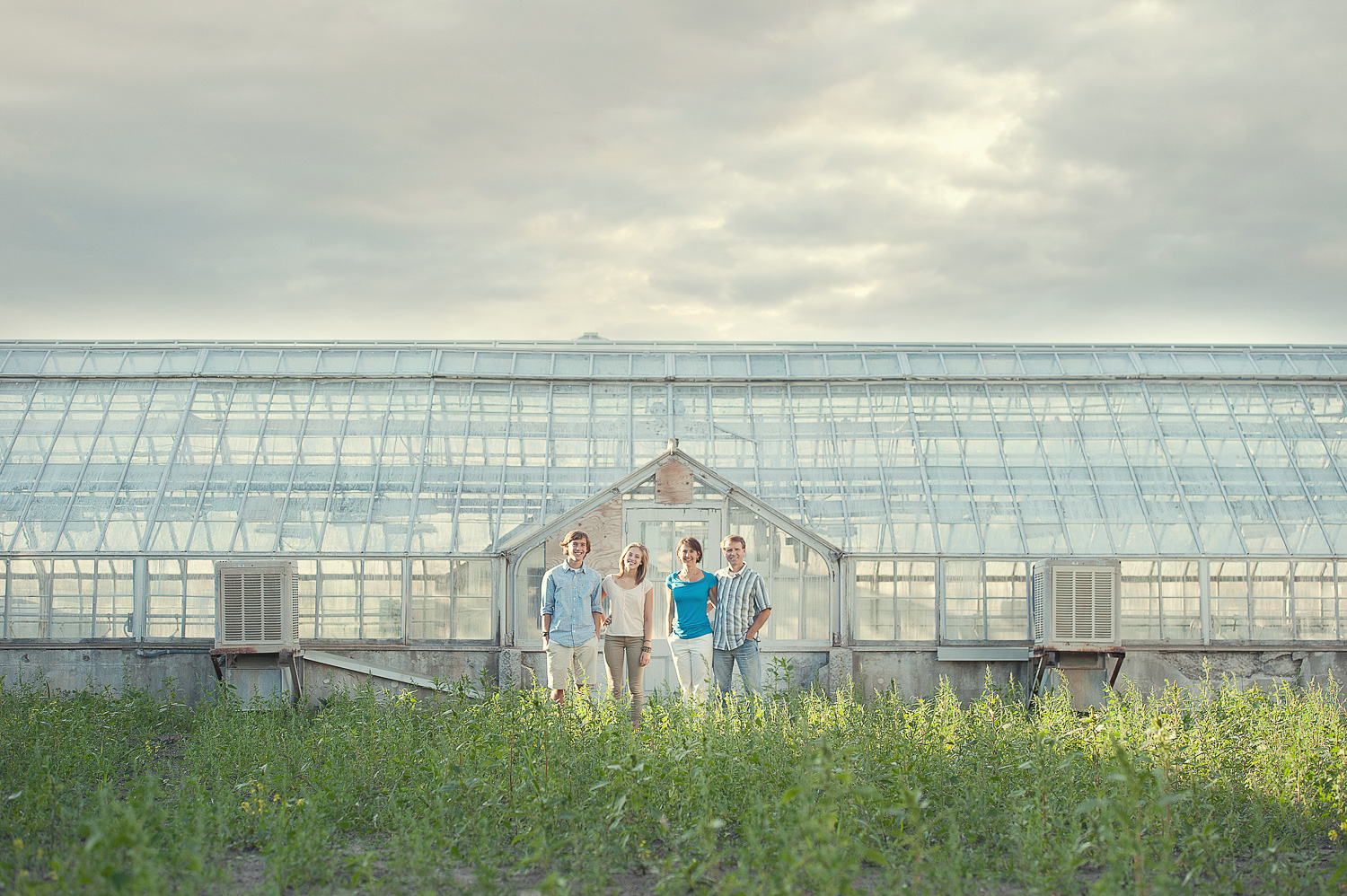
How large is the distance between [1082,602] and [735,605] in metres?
4.88

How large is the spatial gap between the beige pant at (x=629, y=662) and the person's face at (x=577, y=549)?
88cm

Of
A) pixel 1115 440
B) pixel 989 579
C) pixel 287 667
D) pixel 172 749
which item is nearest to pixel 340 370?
pixel 287 667

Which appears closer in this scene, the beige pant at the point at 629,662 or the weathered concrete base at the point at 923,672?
the beige pant at the point at 629,662

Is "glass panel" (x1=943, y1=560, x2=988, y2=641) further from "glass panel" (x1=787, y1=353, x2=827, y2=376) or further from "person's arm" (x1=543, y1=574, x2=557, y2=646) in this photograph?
"person's arm" (x1=543, y1=574, x2=557, y2=646)

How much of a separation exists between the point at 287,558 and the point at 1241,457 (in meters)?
14.0

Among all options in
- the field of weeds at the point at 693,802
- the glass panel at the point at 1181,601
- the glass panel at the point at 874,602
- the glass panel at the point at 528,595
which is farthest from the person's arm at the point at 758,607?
the glass panel at the point at 1181,601

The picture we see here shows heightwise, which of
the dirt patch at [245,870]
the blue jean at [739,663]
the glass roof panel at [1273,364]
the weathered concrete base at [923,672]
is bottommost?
the dirt patch at [245,870]

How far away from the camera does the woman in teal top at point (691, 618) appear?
1057 centimetres

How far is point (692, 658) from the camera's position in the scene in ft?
35.0

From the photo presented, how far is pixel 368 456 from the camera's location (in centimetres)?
1608

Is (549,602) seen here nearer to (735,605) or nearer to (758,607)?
(735,605)

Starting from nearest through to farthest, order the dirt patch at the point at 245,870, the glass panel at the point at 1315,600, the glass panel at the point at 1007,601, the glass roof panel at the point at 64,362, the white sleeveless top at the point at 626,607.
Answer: the dirt patch at the point at 245,870
the white sleeveless top at the point at 626,607
the glass panel at the point at 1007,601
the glass panel at the point at 1315,600
the glass roof panel at the point at 64,362

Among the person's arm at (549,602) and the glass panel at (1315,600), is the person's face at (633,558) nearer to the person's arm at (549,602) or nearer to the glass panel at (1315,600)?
the person's arm at (549,602)

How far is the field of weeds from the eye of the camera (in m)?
6.16
